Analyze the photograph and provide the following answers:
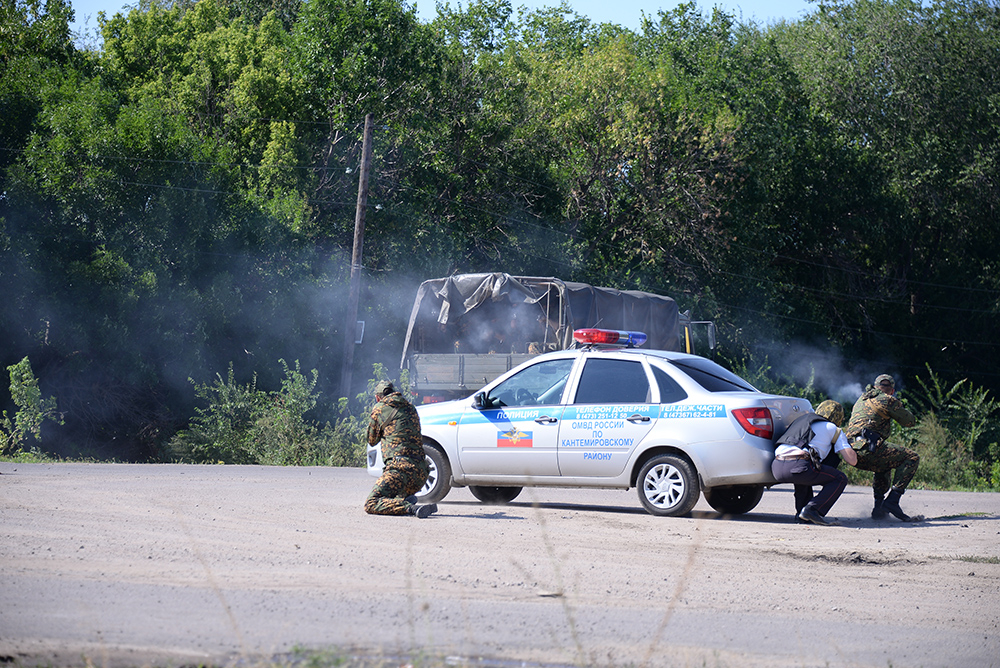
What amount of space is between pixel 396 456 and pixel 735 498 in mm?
3729

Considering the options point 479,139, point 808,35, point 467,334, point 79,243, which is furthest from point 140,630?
point 808,35

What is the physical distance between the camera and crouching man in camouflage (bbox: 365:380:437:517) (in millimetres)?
9859

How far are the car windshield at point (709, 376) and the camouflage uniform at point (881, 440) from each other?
52.8 inches

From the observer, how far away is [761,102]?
37.6 meters

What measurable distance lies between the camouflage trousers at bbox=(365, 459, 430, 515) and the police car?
593mm

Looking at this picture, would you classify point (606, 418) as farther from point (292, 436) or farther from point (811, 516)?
point (292, 436)

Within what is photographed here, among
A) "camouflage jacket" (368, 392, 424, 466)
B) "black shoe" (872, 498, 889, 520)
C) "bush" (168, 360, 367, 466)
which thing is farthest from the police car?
"bush" (168, 360, 367, 466)

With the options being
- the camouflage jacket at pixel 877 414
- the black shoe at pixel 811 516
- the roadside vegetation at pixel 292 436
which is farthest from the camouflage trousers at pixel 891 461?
the roadside vegetation at pixel 292 436

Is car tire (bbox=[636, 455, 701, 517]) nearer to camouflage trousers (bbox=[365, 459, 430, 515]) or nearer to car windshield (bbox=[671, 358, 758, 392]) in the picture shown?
car windshield (bbox=[671, 358, 758, 392])

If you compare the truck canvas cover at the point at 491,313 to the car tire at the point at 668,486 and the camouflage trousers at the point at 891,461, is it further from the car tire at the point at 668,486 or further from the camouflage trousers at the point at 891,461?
the car tire at the point at 668,486

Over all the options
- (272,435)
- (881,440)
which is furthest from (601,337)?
(272,435)

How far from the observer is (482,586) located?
6359 millimetres

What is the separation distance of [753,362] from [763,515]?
92.5 ft

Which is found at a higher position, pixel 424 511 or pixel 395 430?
pixel 395 430
